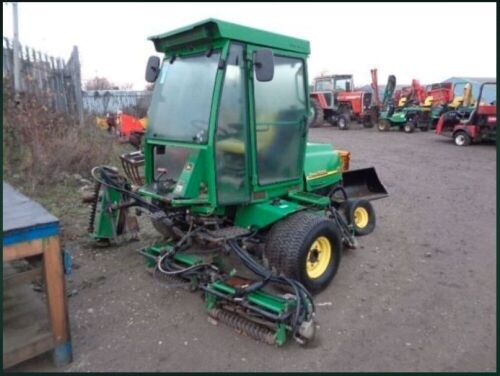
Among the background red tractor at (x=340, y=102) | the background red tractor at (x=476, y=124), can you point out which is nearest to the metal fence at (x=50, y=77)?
the background red tractor at (x=476, y=124)

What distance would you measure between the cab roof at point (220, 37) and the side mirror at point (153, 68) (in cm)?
12

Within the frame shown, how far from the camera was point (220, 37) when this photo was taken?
3.34 metres

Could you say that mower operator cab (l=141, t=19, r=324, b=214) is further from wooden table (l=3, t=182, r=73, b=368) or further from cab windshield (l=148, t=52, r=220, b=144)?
wooden table (l=3, t=182, r=73, b=368)

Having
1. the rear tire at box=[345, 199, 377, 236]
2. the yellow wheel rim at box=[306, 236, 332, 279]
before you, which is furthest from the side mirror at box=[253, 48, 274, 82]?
the rear tire at box=[345, 199, 377, 236]

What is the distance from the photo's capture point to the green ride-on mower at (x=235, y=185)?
3256 mm

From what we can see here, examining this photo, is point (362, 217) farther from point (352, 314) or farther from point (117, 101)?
point (117, 101)

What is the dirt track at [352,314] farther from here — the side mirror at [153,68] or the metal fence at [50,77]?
the metal fence at [50,77]

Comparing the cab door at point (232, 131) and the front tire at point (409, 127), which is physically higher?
the cab door at point (232, 131)

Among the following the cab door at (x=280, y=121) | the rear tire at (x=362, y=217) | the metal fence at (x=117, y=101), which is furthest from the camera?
the metal fence at (x=117, y=101)

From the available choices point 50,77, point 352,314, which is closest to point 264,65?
point 352,314

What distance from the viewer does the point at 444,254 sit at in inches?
183

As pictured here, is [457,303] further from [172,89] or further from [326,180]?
[172,89]

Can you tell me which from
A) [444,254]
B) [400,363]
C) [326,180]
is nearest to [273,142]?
[326,180]

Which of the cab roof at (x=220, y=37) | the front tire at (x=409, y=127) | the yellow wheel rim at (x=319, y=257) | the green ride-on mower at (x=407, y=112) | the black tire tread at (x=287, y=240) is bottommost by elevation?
the yellow wheel rim at (x=319, y=257)
